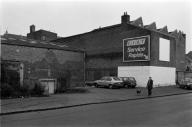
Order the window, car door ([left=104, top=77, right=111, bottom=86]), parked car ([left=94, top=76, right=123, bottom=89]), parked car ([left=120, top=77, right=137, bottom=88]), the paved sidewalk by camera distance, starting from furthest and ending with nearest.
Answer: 1. the window
2. parked car ([left=120, top=77, right=137, bottom=88])
3. car door ([left=104, top=77, right=111, bottom=86])
4. parked car ([left=94, top=76, right=123, bottom=89])
5. the paved sidewalk

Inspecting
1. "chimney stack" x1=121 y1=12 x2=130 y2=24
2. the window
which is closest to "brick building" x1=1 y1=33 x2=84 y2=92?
"chimney stack" x1=121 y1=12 x2=130 y2=24

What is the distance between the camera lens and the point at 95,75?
1501 inches

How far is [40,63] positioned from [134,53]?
1481cm

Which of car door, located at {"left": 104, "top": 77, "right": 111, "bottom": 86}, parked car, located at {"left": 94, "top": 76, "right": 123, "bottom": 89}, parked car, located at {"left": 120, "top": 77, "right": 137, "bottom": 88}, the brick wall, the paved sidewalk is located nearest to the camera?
the paved sidewalk

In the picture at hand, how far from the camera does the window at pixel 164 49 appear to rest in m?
34.1

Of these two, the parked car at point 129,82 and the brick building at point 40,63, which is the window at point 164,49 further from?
the brick building at point 40,63

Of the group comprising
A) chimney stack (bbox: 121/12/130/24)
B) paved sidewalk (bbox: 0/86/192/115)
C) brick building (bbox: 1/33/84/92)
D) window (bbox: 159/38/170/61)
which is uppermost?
chimney stack (bbox: 121/12/130/24)

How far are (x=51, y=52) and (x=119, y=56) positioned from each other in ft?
43.9

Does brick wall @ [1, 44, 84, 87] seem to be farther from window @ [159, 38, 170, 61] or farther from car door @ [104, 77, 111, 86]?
window @ [159, 38, 170, 61]

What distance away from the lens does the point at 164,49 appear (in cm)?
3509

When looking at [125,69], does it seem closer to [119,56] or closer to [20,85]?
[119,56]

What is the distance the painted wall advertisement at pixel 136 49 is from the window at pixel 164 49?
9.35 feet

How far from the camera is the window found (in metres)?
34.1

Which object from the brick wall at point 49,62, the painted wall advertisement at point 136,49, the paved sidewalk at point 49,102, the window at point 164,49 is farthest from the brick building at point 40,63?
the window at point 164,49
